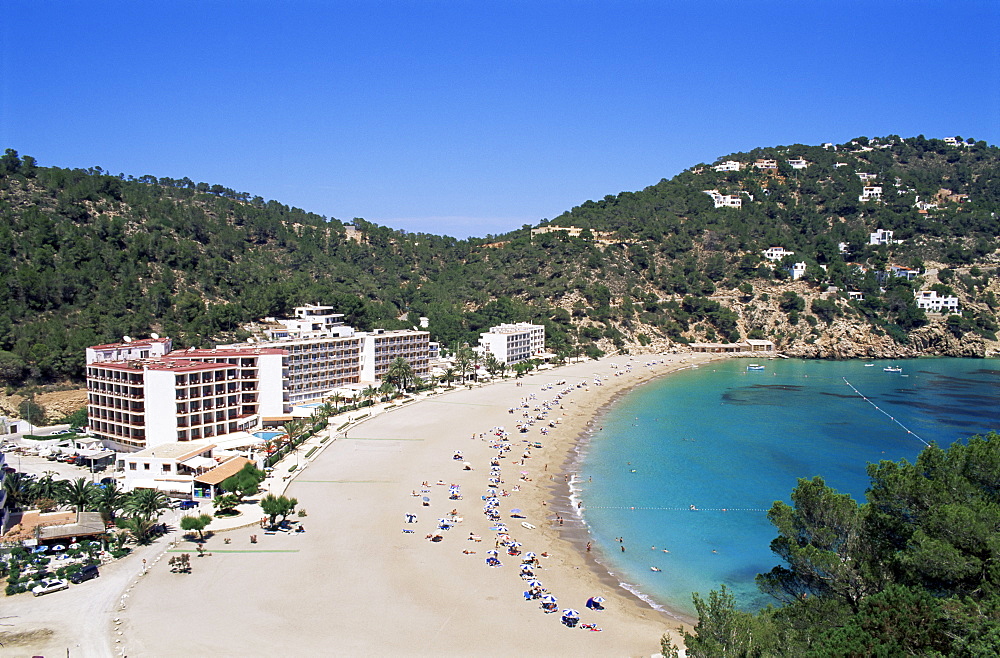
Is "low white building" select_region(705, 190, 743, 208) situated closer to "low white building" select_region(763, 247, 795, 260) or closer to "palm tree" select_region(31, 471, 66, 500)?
"low white building" select_region(763, 247, 795, 260)

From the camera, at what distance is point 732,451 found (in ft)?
146

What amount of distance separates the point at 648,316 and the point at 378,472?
2679 inches

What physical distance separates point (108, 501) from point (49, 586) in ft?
15.5

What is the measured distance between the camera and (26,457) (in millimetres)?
37531

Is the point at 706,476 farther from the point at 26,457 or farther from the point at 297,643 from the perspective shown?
the point at 26,457

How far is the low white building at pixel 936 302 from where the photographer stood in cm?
9575

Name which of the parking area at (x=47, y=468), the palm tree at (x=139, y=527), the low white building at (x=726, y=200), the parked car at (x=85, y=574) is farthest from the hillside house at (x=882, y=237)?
the parked car at (x=85, y=574)

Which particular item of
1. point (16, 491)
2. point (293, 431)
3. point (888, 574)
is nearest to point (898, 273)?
point (293, 431)

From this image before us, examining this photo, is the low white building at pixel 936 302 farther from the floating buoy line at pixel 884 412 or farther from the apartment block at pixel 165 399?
the apartment block at pixel 165 399

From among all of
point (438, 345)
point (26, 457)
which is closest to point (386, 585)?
point (26, 457)

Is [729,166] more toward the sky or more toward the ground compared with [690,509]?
more toward the sky

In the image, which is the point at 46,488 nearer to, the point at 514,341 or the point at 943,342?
the point at 514,341

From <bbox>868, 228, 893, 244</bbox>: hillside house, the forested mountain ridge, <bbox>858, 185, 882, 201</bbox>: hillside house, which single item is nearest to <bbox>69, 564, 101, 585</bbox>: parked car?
the forested mountain ridge

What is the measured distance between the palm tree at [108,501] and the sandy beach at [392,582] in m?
3.43
